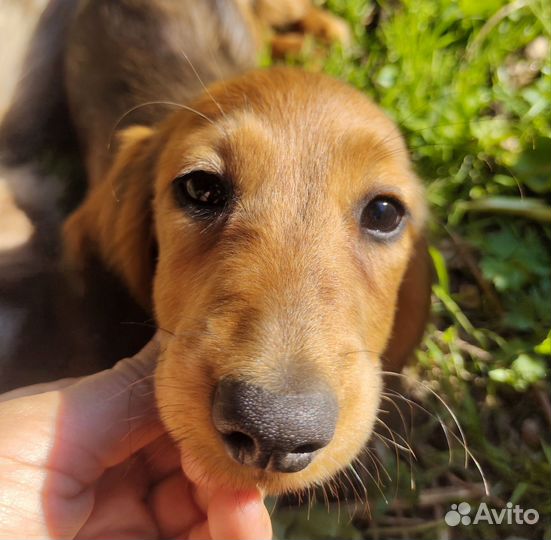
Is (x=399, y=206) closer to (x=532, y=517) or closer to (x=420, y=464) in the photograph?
(x=420, y=464)

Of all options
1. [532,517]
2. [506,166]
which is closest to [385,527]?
[532,517]

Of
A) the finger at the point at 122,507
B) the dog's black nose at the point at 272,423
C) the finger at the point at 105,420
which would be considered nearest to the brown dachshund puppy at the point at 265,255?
the dog's black nose at the point at 272,423

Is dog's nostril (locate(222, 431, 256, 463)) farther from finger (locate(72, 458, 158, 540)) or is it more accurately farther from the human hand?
finger (locate(72, 458, 158, 540))

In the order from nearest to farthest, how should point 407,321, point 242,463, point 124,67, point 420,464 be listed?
point 242,463 < point 407,321 < point 420,464 < point 124,67

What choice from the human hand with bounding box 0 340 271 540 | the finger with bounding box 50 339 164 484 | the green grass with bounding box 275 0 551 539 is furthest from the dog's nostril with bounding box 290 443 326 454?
the green grass with bounding box 275 0 551 539

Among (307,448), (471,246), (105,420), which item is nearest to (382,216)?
(307,448)

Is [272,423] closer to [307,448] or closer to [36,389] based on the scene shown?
[307,448]
